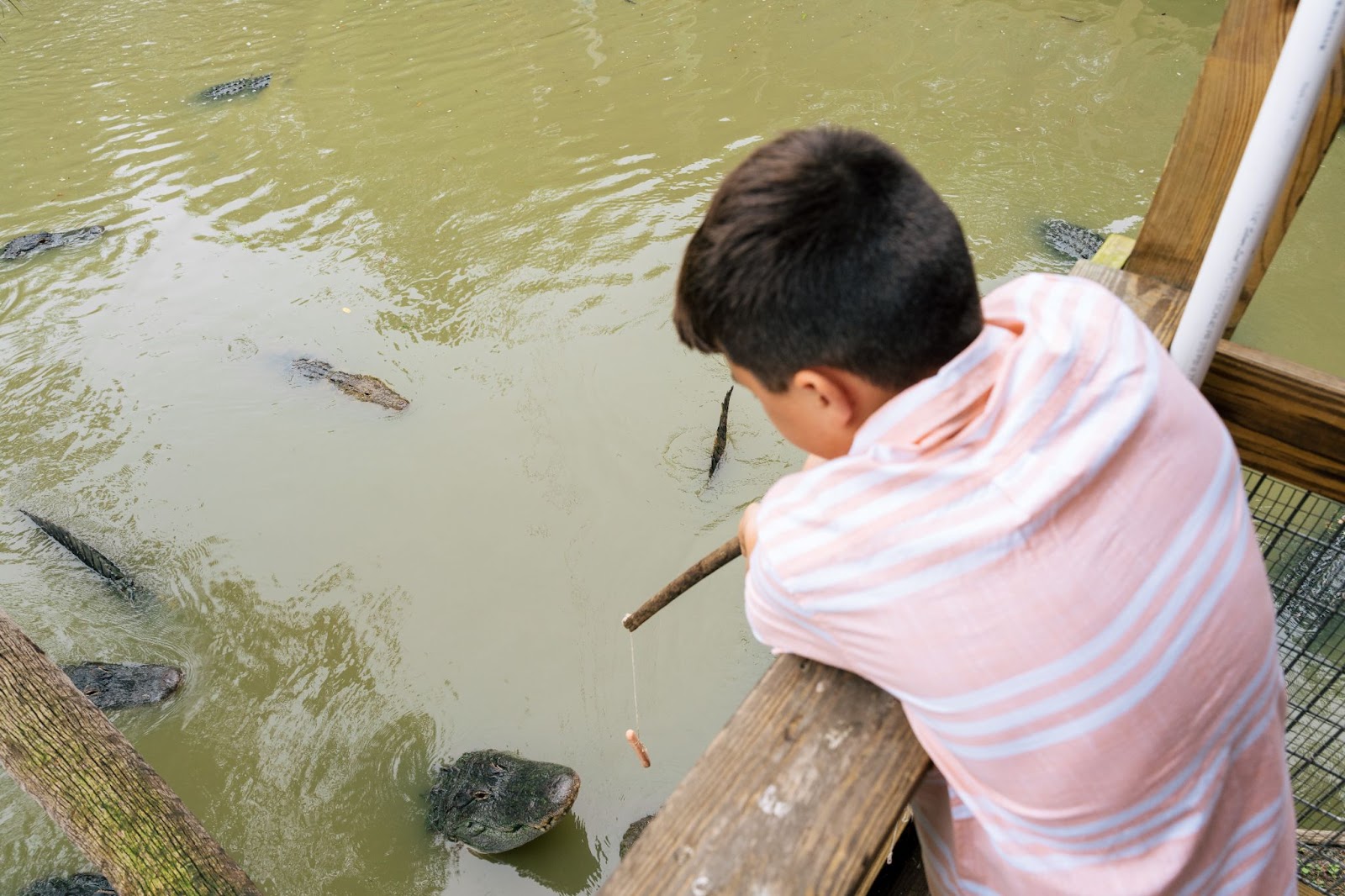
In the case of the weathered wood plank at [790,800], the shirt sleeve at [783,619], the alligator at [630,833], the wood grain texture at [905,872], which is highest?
the shirt sleeve at [783,619]

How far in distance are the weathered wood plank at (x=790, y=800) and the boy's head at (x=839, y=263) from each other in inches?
16.0

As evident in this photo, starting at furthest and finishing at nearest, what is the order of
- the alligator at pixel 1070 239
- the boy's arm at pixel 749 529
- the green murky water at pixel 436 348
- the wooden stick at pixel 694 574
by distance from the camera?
the alligator at pixel 1070 239
the green murky water at pixel 436 348
the wooden stick at pixel 694 574
the boy's arm at pixel 749 529

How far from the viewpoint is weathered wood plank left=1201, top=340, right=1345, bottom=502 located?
133 cm

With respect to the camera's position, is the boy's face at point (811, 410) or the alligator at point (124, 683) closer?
the boy's face at point (811, 410)

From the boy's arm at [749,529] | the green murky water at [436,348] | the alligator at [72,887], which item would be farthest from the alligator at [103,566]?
the boy's arm at [749,529]

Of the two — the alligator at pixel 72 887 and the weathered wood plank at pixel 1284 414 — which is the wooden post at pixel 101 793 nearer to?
the alligator at pixel 72 887

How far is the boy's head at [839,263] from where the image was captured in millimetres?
945

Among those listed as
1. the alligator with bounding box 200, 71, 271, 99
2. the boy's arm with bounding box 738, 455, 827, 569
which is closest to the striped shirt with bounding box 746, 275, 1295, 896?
the boy's arm with bounding box 738, 455, 827, 569

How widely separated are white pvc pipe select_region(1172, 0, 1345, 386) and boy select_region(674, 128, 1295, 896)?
0.26 meters

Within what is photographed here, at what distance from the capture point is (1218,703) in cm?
88

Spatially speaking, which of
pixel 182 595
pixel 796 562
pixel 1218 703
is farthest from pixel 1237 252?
pixel 182 595

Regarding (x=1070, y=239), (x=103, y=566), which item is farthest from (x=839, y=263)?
(x=1070, y=239)

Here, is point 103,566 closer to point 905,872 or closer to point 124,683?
point 124,683

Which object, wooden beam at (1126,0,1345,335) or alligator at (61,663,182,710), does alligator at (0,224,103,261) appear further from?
wooden beam at (1126,0,1345,335)
